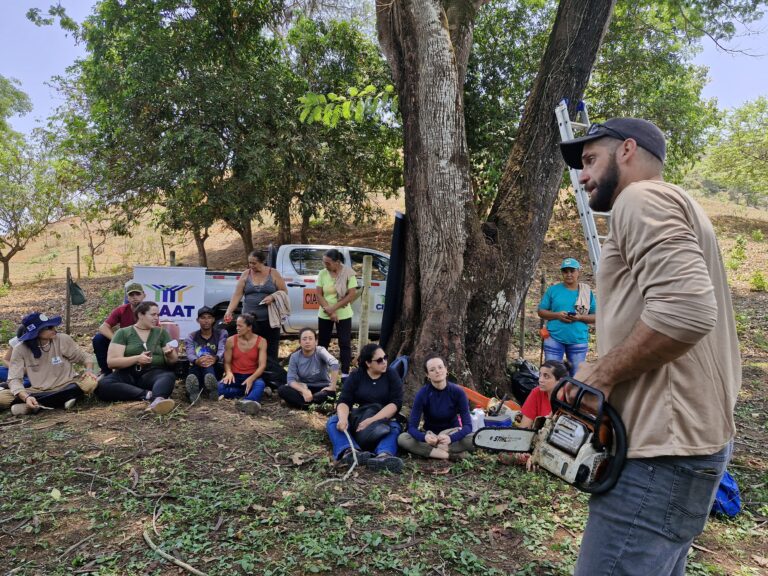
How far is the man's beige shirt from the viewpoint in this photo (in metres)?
1.44

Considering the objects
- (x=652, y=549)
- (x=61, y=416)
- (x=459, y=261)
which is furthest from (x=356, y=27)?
(x=652, y=549)

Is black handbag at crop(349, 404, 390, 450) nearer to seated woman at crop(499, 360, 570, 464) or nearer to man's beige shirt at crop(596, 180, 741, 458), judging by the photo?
seated woman at crop(499, 360, 570, 464)

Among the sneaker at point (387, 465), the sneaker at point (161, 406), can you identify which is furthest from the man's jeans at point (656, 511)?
the sneaker at point (161, 406)

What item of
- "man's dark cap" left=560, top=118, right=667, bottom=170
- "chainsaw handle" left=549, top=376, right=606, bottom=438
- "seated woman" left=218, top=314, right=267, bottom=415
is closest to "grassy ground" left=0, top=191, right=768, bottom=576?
"seated woman" left=218, top=314, right=267, bottom=415

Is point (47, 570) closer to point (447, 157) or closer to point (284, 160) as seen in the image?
point (447, 157)

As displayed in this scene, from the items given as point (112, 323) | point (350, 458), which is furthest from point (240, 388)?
point (350, 458)

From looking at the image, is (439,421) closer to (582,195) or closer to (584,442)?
(582,195)

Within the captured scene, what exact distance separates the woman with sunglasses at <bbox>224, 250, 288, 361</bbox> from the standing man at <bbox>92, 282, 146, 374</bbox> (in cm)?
115

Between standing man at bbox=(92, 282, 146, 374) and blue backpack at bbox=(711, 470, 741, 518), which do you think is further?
standing man at bbox=(92, 282, 146, 374)

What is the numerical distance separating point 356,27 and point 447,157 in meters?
10.3

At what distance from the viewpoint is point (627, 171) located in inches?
68.3

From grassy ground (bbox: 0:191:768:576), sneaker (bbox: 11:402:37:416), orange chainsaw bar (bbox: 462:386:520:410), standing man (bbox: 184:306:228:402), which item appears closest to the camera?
grassy ground (bbox: 0:191:768:576)

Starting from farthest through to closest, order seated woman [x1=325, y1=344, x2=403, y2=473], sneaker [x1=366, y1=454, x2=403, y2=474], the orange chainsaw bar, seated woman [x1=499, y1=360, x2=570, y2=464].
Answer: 1. the orange chainsaw bar
2. seated woman [x1=499, y1=360, x2=570, y2=464]
3. seated woman [x1=325, y1=344, x2=403, y2=473]
4. sneaker [x1=366, y1=454, x2=403, y2=474]

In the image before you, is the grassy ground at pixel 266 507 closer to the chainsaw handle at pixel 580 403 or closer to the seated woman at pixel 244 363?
the seated woman at pixel 244 363
